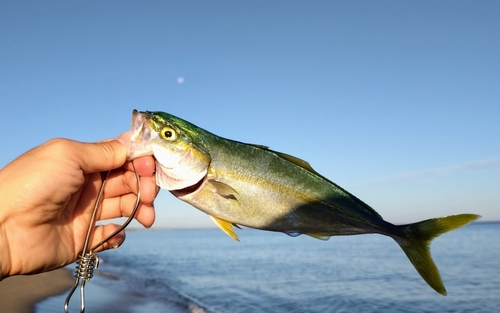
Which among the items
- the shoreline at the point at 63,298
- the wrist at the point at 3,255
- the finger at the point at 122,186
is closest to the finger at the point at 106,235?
the finger at the point at 122,186

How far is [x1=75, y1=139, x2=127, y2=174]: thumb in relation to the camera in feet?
12.1

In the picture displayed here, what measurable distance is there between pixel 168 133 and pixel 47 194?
112 cm

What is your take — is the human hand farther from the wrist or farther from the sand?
the sand

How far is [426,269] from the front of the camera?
3686mm

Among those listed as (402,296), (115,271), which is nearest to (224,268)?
(115,271)

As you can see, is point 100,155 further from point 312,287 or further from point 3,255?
point 312,287

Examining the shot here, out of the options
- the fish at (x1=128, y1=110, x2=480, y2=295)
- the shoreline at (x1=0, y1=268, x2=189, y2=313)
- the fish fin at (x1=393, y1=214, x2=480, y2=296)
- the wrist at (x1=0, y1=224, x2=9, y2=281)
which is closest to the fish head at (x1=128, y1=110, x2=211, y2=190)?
the fish at (x1=128, y1=110, x2=480, y2=295)

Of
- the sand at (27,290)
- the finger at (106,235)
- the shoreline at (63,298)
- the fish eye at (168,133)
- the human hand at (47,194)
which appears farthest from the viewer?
the shoreline at (63,298)

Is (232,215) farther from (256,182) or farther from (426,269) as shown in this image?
(426,269)

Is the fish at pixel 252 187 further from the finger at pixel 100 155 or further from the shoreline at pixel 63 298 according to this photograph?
the shoreline at pixel 63 298

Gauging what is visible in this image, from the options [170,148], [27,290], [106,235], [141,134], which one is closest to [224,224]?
[170,148]

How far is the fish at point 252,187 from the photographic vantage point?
12.1 feet

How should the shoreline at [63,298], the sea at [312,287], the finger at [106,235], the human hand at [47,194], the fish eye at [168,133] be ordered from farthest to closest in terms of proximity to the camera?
the sea at [312,287], the shoreline at [63,298], the finger at [106,235], the fish eye at [168,133], the human hand at [47,194]

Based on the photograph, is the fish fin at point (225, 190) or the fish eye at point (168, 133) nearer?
the fish fin at point (225, 190)
